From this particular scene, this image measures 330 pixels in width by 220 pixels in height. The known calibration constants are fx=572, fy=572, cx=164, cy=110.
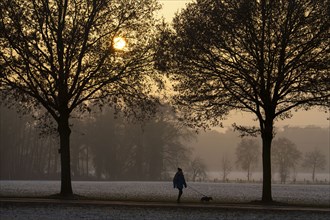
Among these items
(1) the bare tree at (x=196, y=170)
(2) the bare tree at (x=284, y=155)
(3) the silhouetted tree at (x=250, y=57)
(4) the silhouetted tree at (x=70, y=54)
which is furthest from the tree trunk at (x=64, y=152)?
(2) the bare tree at (x=284, y=155)

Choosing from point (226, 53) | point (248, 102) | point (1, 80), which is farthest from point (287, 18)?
point (1, 80)

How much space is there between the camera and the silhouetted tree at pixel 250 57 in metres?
35.2

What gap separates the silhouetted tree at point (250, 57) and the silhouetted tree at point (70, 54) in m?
2.41

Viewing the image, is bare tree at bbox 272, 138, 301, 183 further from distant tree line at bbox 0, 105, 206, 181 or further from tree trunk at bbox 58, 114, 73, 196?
tree trunk at bbox 58, 114, 73, 196

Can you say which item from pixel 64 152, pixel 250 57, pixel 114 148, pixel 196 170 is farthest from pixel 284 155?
pixel 64 152

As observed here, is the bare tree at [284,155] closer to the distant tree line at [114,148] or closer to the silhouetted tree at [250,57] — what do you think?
the distant tree line at [114,148]

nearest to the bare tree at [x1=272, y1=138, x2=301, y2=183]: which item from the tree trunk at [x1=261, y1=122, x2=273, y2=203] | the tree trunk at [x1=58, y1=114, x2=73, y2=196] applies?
the tree trunk at [x1=261, y1=122, x2=273, y2=203]

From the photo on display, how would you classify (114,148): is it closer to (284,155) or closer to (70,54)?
(284,155)

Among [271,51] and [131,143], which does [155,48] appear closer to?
[271,51]

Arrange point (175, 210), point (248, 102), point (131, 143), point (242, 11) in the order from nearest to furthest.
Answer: point (175, 210)
point (242, 11)
point (248, 102)
point (131, 143)

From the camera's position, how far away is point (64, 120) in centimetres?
3903

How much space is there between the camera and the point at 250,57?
37375 millimetres

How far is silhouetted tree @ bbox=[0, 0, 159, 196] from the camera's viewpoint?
3659 centimetres

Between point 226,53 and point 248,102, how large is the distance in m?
4.27
